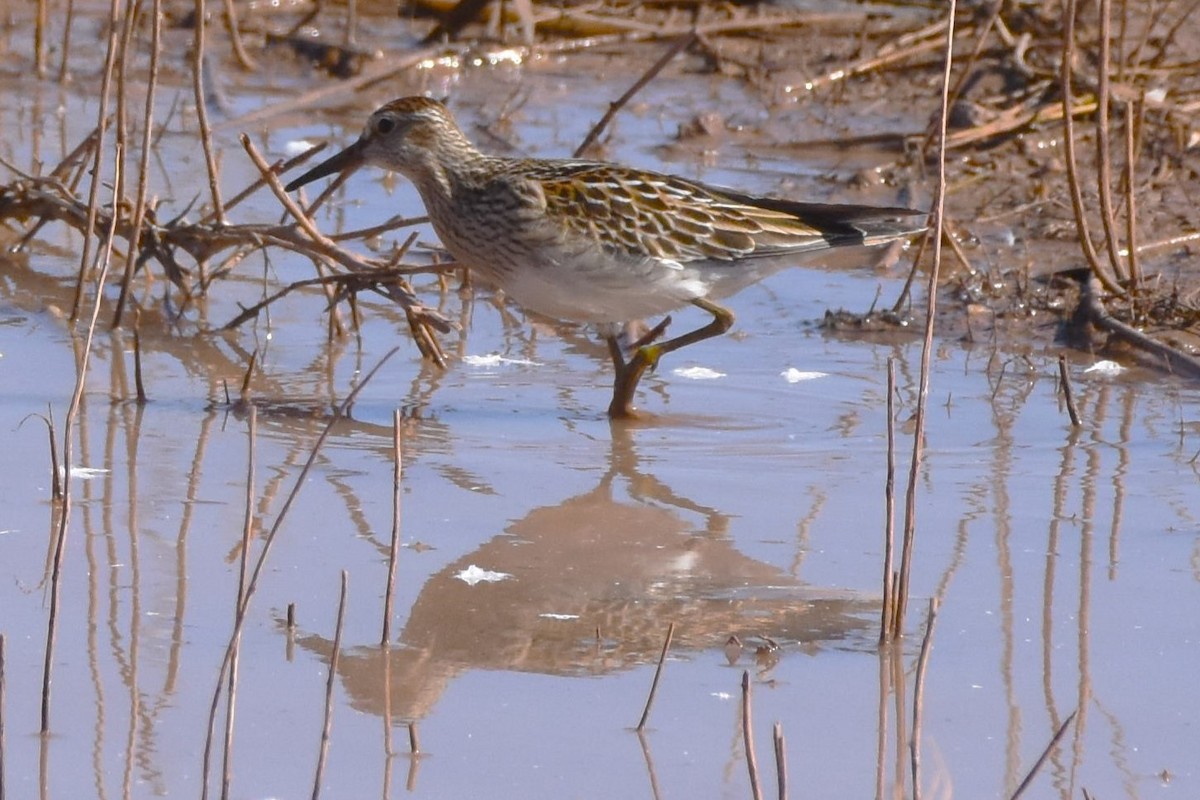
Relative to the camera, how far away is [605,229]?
669cm

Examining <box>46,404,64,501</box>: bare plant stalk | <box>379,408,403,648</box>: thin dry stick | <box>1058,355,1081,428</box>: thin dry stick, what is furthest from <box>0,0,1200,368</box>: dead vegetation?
<box>379,408,403,648</box>: thin dry stick

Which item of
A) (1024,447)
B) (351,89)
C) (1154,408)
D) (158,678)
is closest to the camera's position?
(158,678)

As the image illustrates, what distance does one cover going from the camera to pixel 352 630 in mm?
4551

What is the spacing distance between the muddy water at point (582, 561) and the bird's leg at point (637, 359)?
106mm

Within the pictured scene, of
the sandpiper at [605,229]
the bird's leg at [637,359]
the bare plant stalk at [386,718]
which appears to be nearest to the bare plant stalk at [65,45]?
the sandpiper at [605,229]

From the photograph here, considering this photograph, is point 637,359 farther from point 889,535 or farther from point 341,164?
point 889,535

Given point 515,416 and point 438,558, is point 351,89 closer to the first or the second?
point 515,416

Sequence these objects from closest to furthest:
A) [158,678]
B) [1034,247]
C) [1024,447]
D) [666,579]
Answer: [158,678]
[666,579]
[1024,447]
[1034,247]

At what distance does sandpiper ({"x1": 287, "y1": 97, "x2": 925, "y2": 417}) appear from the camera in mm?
6660

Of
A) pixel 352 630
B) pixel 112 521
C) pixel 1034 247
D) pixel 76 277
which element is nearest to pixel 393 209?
pixel 76 277

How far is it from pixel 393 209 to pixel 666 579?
4.77 meters

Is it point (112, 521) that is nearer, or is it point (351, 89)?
point (112, 521)

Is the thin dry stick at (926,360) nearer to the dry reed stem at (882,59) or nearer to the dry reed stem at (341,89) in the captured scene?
the dry reed stem at (341,89)

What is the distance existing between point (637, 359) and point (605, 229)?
452mm
